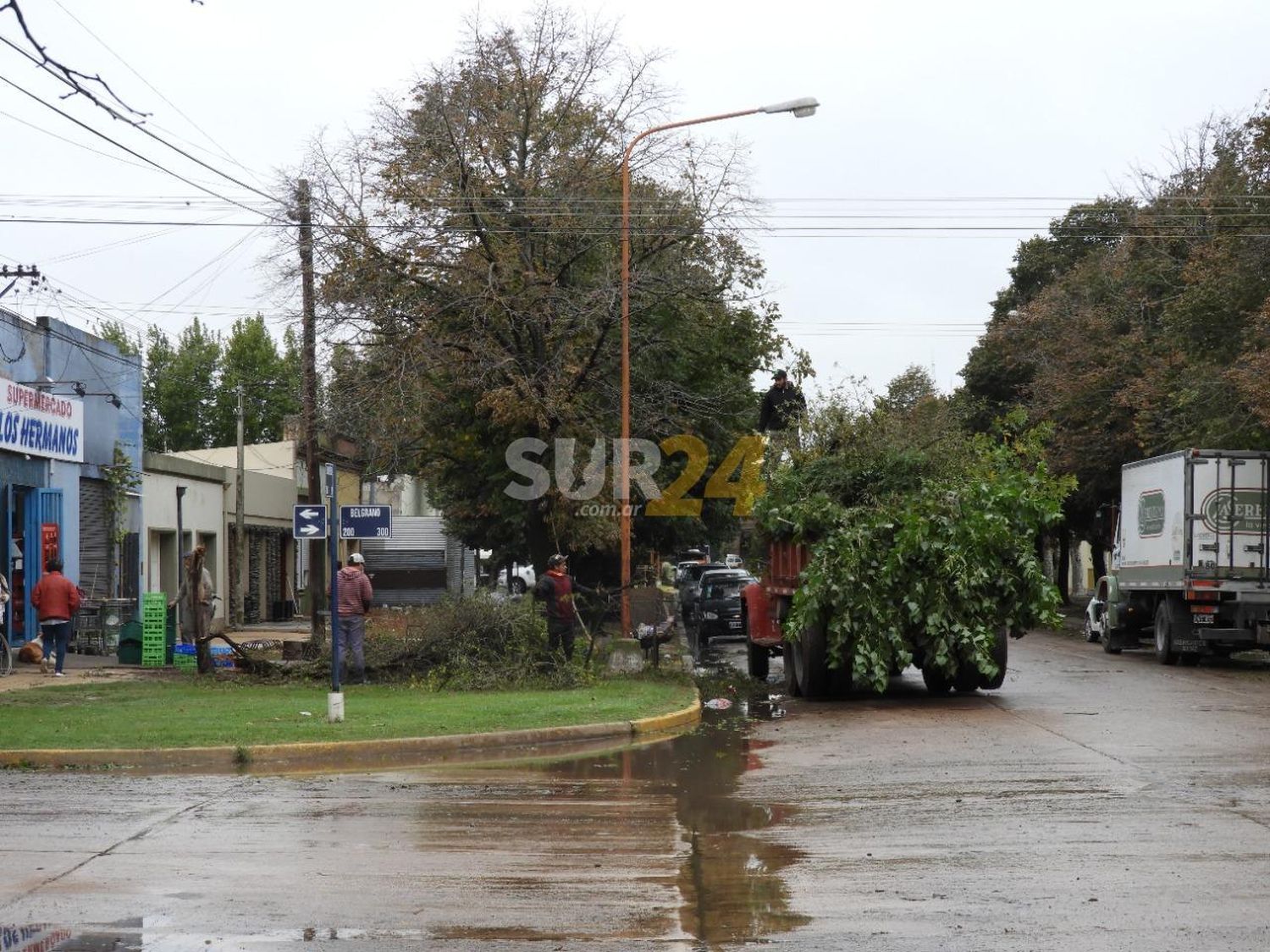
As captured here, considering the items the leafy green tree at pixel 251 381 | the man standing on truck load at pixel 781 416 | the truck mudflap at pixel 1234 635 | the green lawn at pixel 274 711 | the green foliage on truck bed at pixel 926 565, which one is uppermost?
the leafy green tree at pixel 251 381

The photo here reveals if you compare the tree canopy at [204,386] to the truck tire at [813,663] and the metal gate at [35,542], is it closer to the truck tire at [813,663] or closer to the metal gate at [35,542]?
the metal gate at [35,542]

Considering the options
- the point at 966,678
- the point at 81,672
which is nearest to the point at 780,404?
the point at 966,678

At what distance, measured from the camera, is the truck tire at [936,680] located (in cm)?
1928

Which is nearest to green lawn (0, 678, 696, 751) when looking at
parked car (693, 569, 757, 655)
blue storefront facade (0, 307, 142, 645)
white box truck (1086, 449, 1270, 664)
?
blue storefront facade (0, 307, 142, 645)

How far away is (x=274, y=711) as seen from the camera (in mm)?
17016

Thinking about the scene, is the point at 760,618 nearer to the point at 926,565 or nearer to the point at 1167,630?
the point at 926,565

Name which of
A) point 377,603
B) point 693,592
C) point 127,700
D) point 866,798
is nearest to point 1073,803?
point 866,798

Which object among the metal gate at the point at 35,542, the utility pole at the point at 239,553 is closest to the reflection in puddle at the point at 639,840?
the metal gate at the point at 35,542

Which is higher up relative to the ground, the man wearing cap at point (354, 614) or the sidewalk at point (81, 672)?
the man wearing cap at point (354, 614)

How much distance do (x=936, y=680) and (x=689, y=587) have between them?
1956cm

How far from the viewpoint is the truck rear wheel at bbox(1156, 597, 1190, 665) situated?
24641 millimetres

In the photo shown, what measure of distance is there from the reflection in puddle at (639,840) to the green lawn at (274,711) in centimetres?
236

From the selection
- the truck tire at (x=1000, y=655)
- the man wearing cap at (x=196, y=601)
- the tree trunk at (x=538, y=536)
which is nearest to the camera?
the truck tire at (x=1000, y=655)

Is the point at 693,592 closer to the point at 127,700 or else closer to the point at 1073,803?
the point at 127,700
